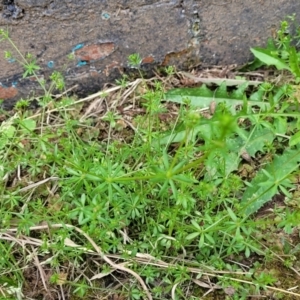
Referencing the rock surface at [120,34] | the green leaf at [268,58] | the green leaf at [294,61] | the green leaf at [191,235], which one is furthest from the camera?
the green leaf at [268,58]

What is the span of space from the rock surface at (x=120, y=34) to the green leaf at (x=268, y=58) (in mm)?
90

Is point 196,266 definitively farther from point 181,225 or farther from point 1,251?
point 1,251

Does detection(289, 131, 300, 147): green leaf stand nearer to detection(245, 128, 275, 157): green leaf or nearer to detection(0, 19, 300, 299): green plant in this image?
detection(0, 19, 300, 299): green plant

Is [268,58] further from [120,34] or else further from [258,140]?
[120,34]

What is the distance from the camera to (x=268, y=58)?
2.54 m

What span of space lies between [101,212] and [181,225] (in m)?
0.34

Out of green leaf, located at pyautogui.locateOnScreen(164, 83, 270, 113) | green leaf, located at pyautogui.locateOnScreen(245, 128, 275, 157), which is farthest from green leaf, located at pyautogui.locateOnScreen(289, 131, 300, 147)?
green leaf, located at pyautogui.locateOnScreen(164, 83, 270, 113)

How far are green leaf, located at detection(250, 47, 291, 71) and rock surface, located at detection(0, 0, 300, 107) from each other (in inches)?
3.5

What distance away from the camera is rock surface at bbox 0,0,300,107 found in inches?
92.8

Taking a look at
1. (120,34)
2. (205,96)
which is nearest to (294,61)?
(205,96)

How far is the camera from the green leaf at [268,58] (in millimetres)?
2504

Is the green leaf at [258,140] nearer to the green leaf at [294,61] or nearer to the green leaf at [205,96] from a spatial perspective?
the green leaf at [205,96]

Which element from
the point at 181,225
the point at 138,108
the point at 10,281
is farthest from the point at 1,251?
the point at 138,108

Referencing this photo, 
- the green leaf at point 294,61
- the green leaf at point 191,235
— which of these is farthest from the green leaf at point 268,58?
the green leaf at point 191,235
